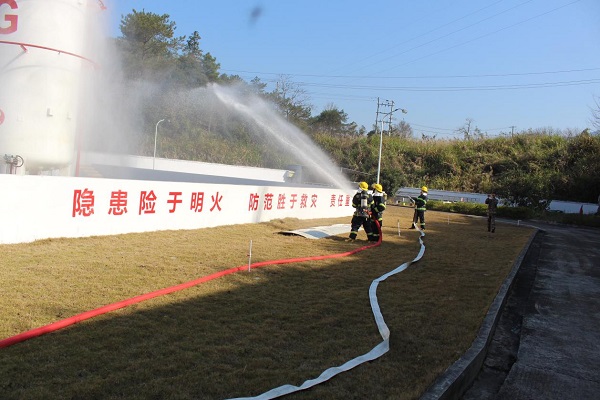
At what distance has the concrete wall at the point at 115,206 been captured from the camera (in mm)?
9078

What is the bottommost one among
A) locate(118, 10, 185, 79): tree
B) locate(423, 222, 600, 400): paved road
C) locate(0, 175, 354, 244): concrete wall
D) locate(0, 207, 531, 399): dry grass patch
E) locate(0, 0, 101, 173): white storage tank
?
locate(423, 222, 600, 400): paved road

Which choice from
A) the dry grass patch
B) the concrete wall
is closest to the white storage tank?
Answer: the concrete wall

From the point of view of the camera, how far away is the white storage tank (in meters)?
10.8

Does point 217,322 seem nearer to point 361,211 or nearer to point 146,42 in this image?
point 361,211

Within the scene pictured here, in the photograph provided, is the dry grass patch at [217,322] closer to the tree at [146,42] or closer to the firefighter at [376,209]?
the firefighter at [376,209]

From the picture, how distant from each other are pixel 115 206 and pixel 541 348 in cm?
920

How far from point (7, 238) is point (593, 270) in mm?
13531

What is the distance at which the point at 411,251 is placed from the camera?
41.9 feet

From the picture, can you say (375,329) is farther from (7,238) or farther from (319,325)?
(7,238)

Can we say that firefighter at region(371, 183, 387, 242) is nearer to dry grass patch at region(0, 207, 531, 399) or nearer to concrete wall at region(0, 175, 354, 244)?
dry grass patch at region(0, 207, 531, 399)

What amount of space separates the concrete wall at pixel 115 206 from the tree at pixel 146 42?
114 feet

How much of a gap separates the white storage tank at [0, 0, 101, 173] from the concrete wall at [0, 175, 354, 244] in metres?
2.19

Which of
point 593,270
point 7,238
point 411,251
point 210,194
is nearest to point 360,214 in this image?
point 411,251

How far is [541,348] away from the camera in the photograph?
5785mm
